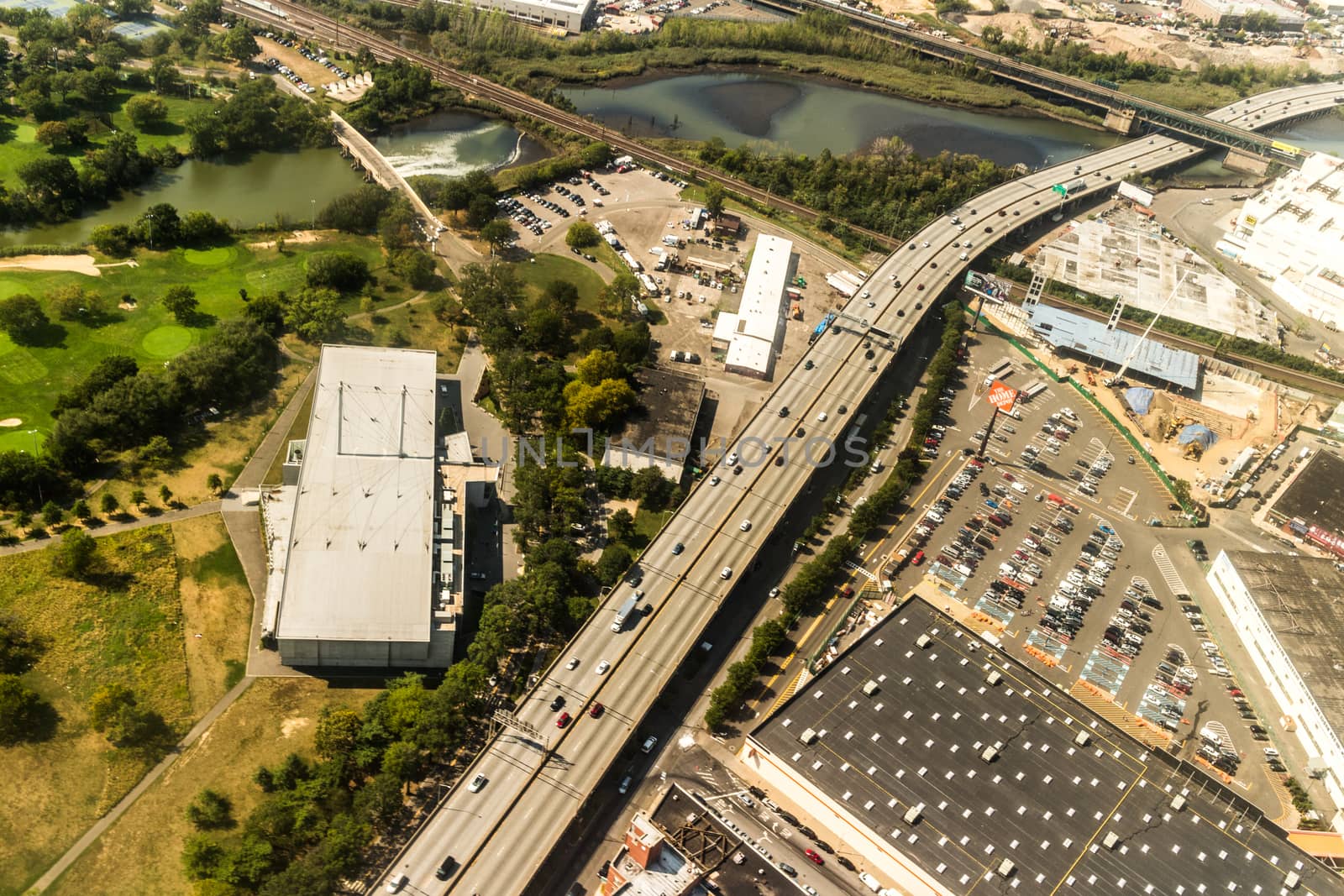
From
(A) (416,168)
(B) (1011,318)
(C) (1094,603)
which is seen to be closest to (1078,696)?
(C) (1094,603)

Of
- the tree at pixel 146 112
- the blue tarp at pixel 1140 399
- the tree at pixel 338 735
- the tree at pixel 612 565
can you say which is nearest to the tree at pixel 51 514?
the tree at pixel 338 735

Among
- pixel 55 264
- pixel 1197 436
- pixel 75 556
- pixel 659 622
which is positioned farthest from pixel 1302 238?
pixel 55 264

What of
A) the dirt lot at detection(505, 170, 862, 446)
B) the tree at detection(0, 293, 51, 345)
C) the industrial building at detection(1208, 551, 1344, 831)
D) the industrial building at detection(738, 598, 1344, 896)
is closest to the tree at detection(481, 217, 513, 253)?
the dirt lot at detection(505, 170, 862, 446)

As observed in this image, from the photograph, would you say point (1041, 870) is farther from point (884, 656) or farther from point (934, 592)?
point (934, 592)

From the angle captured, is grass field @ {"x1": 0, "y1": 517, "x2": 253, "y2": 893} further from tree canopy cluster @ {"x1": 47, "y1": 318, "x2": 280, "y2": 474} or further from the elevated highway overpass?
the elevated highway overpass

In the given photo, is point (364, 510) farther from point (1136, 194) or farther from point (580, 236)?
point (1136, 194)

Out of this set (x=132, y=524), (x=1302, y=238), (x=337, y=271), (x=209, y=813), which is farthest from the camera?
(x=1302, y=238)

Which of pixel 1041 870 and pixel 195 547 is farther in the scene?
pixel 195 547
